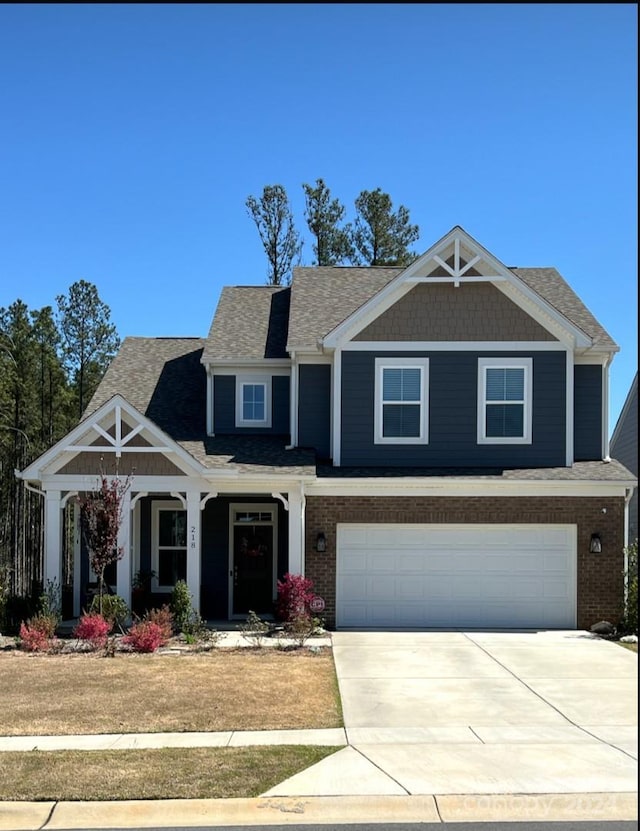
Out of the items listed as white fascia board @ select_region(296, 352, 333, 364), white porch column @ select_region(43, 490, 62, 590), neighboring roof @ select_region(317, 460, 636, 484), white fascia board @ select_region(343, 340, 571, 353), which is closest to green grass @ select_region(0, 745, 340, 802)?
white porch column @ select_region(43, 490, 62, 590)

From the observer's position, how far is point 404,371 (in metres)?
19.2

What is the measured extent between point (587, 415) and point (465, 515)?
3.95 m

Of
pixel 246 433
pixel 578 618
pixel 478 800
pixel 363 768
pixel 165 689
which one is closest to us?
pixel 478 800

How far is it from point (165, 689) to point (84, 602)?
27.0 ft

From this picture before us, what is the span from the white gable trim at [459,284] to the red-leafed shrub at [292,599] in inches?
208

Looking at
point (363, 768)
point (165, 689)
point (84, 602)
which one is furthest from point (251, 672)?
point (84, 602)

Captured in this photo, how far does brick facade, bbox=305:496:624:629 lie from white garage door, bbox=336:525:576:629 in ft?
0.67

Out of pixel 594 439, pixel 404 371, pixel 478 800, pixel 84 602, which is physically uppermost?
pixel 404 371

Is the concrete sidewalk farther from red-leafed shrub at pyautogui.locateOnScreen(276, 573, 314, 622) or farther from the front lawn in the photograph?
red-leafed shrub at pyautogui.locateOnScreen(276, 573, 314, 622)

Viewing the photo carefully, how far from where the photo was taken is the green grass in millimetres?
7582

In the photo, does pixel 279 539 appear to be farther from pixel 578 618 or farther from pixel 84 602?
pixel 578 618

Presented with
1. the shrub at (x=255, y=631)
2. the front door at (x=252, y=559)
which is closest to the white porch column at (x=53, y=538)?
the shrub at (x=255, y=631)

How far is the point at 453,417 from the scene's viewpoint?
62.6 feet

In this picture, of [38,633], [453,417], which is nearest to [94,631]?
[38,633]
